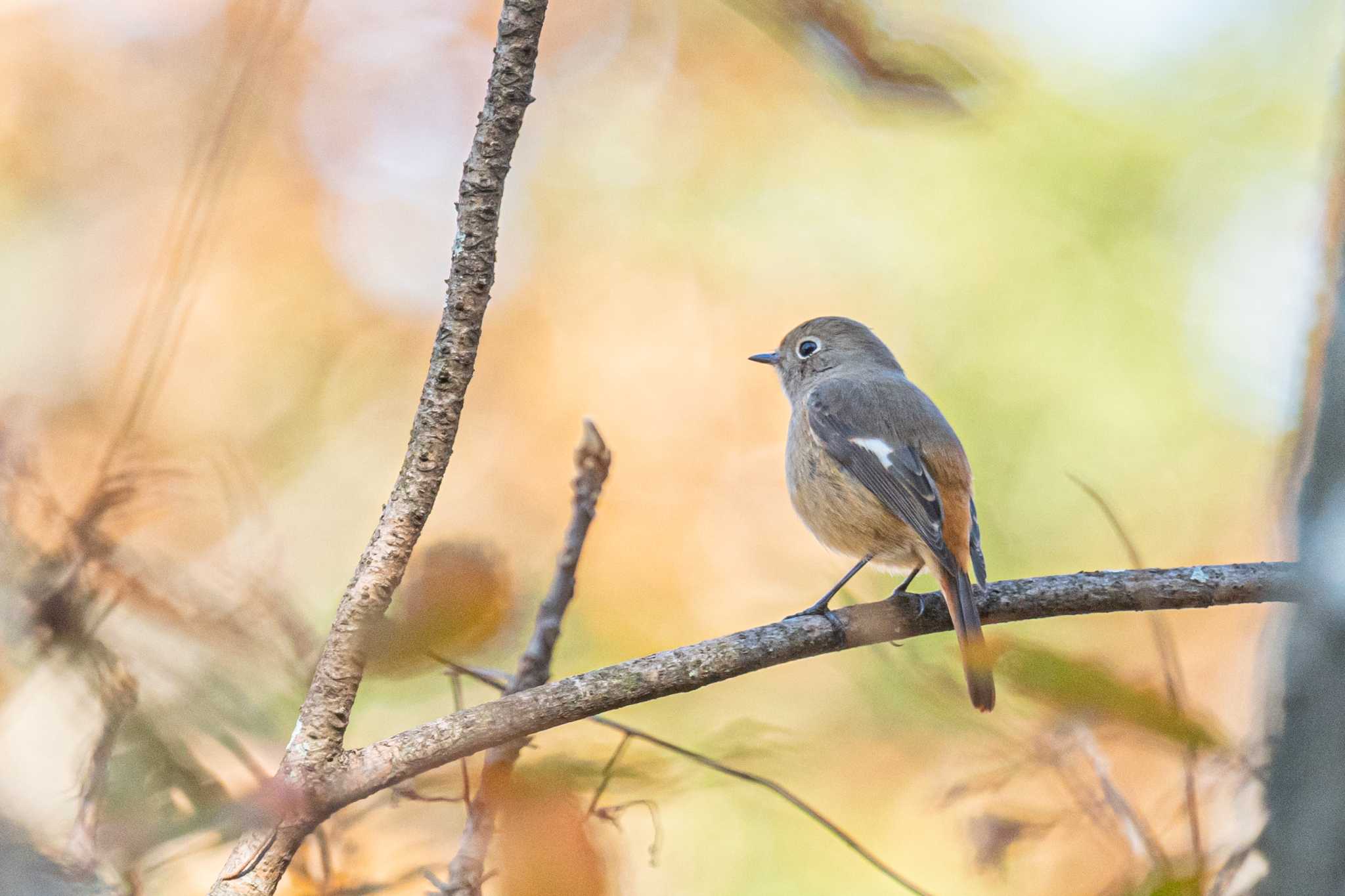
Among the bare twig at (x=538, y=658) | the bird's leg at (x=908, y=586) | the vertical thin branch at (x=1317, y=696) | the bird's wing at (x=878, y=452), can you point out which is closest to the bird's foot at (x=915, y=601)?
the bird's leg at (x=908, y=586)

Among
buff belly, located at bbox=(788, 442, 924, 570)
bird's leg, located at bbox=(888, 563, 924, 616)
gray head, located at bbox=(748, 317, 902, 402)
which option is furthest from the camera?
gray head, located at bbox=(748, 317, 902, 402)

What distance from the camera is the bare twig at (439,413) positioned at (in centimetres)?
107

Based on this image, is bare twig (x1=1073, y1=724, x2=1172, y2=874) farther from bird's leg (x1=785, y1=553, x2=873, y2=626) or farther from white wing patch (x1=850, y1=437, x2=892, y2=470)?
white wing patch (x1=850, y1=437, x2=892, y2=470)

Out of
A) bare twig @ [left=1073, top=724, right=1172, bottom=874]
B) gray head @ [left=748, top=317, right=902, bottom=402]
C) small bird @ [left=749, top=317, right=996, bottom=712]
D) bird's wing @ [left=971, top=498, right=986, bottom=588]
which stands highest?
gray head @ [left=748, top=317, right=902, bottom=402]

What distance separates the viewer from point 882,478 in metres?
2.79

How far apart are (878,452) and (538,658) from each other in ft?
5.21

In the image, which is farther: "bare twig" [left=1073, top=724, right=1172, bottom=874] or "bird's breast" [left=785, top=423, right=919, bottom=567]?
"bird's breast" [left=785, top=423, right=919, bottom=567]

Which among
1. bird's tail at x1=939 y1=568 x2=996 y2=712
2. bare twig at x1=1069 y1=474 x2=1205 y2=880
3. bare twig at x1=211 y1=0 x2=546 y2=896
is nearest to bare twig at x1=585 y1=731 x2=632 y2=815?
bare twig at x1=211 y1=0 x2=546 y2=896

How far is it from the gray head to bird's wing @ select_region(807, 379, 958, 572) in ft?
0.95

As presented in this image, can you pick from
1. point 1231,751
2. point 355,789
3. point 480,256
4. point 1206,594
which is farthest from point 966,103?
point 1206,594

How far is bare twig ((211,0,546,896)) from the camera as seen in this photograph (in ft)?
3.51

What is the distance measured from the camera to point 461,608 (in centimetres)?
102

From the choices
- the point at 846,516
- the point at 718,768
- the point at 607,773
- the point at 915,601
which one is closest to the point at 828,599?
the point at 915,601

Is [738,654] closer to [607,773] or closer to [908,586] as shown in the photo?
[607,773]
